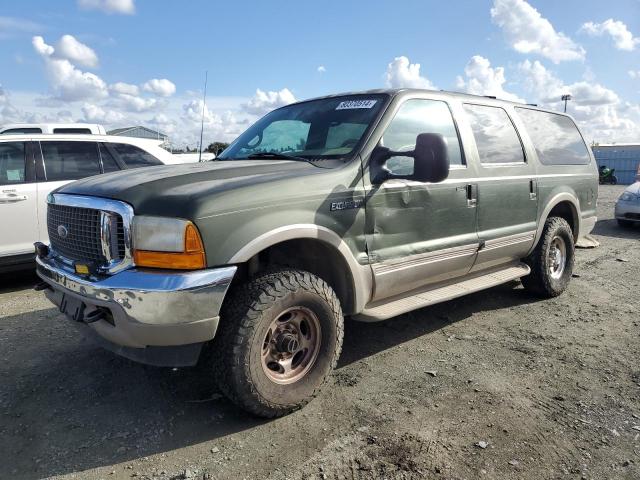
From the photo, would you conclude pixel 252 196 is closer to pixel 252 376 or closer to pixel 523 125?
pixel 252 376

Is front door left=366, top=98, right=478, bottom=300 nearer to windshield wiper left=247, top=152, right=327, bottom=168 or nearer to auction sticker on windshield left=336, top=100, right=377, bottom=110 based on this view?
auction sticker on windshield left=336, top=100, right=377, bottom=110

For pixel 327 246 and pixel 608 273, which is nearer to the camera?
pixel 327 246

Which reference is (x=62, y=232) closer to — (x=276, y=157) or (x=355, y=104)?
(x=276, y=157)

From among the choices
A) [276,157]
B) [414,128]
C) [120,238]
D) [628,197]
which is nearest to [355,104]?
[414,128]

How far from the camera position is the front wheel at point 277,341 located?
2771 millimetres

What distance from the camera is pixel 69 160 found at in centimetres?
608

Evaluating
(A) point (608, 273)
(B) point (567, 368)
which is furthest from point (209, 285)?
(A) point (608, 273)

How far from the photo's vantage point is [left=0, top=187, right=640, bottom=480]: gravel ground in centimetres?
258

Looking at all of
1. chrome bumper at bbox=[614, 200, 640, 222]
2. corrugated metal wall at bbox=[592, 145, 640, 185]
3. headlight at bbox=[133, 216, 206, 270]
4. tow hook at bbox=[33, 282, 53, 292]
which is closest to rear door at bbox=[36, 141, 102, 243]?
tow hook at bbox=[33, 282, 53, 292]

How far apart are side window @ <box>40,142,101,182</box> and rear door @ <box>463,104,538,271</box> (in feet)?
14.9

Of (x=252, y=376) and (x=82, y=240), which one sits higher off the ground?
(x=82, y=240)

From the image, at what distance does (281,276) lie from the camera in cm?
294

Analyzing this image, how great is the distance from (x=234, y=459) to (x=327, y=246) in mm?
1336

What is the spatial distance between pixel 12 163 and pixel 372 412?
5.02m
